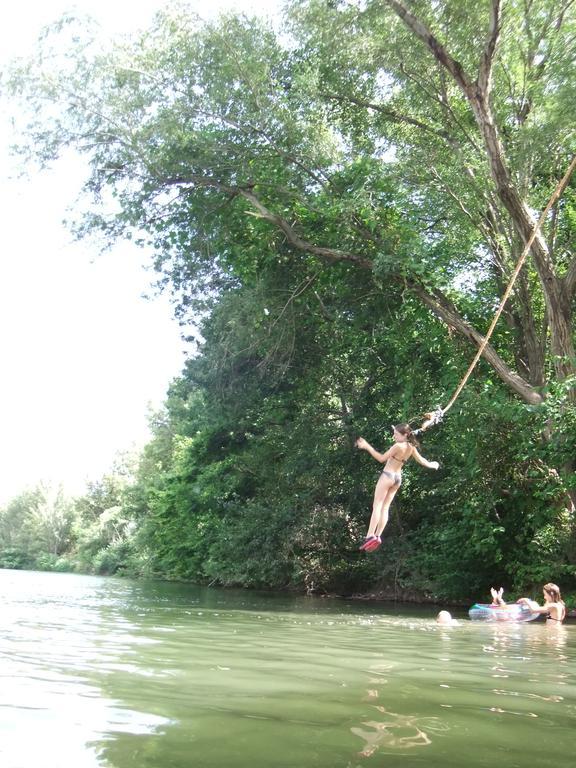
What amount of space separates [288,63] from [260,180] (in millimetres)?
2868

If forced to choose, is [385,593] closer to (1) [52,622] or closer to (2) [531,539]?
(2) [531,539]

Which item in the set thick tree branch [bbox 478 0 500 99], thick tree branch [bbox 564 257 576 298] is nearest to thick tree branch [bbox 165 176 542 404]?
thick tree branch [bbox 564 257 576 298]

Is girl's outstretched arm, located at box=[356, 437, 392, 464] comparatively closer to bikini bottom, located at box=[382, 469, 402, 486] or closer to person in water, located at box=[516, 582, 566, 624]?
bikini bottom, located at box=[382, 469, 402, 486]

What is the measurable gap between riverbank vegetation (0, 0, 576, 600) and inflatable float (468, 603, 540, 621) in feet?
9.24

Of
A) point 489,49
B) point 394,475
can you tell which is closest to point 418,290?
point 489,49

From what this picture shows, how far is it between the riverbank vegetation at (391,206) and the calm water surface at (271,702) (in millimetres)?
9372

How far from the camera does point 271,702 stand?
466 centimetres

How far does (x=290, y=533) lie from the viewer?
2759 centimetres

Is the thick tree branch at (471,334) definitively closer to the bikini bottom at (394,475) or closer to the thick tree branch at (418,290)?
the thick tree branch at (418,290)

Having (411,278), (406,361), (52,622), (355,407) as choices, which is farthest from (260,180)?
(52,622)

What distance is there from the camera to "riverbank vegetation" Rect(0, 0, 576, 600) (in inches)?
645

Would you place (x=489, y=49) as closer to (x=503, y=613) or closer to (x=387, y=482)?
(x=387, y=482)

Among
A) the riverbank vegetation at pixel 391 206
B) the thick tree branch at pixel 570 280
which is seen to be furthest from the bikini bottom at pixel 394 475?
the thick tree branch at pixel 570 280

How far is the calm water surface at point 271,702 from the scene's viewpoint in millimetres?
3357
